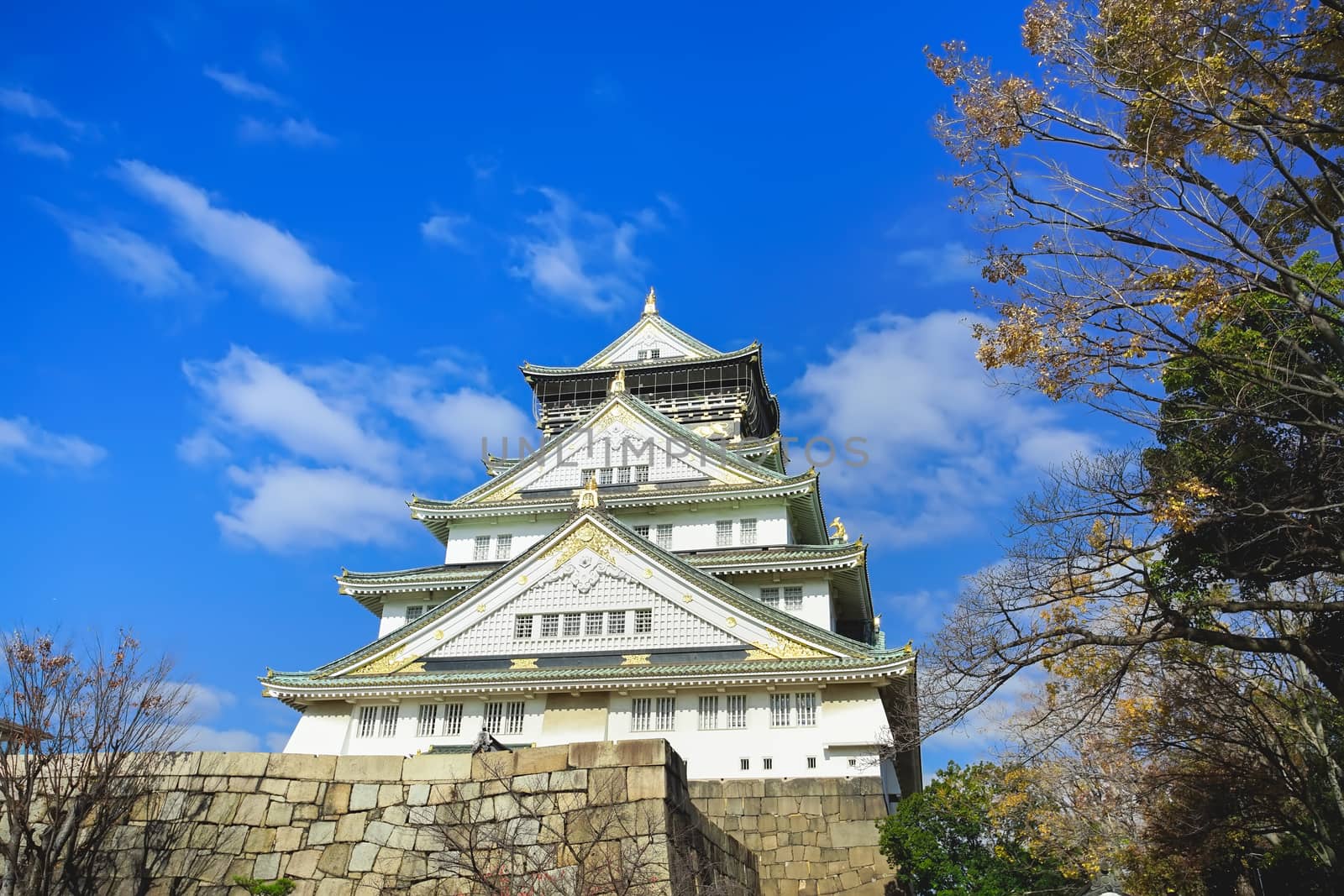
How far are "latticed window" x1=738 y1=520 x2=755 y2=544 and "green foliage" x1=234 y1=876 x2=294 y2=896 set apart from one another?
19.8 meters

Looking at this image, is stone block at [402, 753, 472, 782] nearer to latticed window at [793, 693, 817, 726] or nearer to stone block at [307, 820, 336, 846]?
stone block at [307, 820, 336, 846]

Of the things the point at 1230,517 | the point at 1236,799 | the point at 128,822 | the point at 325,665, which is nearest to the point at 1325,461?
the point at 1230,517

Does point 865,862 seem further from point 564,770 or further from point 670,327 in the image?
point 670,327

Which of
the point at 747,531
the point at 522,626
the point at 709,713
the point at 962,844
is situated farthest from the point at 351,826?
the point at 747,531

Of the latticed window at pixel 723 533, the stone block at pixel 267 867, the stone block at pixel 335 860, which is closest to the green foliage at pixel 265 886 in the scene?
the stone block at pixel 267 867

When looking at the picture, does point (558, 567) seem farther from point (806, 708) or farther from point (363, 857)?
point (363, 857)

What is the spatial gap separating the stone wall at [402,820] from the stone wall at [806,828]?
24.8 feet

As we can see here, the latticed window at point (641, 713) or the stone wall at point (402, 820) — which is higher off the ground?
the latticed window at point (641, 713)

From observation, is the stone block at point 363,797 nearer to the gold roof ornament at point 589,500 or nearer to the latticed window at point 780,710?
the latticed window at point 780,710

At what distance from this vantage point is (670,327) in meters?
42.3

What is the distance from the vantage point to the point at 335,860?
1254 cm

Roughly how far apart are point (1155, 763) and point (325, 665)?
2029cm

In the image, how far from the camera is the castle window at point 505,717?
2462 cm

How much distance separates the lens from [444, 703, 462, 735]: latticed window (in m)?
24.8
